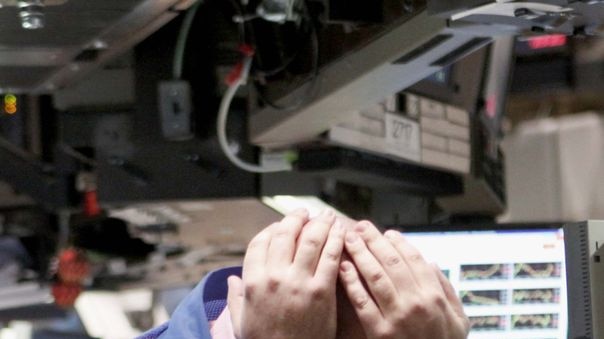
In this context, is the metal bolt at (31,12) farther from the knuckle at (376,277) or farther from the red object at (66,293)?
the red object at (66,293)

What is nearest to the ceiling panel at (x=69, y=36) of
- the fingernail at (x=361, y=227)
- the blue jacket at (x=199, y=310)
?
the blue jacket at (x=199, y=310)

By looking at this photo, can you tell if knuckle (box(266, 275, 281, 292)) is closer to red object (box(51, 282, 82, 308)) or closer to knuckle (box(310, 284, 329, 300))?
knuckle (box(310, 284, 329, 300))

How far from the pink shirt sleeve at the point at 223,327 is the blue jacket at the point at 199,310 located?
2 cm

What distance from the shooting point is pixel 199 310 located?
92.2 inches

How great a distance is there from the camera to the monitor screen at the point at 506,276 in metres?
3.49

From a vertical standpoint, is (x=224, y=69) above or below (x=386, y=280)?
above

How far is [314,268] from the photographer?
2184 millimetres

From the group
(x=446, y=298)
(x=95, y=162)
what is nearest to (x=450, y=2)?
(x=446, y=298)

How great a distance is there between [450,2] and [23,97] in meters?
2.43

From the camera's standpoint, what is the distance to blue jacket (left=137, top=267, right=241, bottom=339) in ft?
7.56

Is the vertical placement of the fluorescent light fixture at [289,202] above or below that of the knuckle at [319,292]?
below

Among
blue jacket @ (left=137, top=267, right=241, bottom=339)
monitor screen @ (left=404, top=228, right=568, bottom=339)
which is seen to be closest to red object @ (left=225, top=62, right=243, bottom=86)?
monitor screen @ (left=404, top=228, right=568, bottom=339)

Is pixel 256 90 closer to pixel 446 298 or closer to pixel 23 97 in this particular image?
pixel 23 97

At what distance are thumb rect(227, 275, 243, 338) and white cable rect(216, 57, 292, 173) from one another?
7.28 ft
